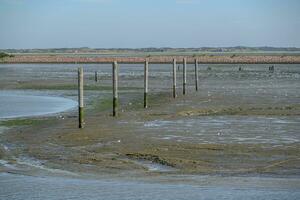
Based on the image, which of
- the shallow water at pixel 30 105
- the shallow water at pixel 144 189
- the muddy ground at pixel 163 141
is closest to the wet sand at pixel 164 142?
the muddy ground at pixel 163 141

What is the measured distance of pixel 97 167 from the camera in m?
15.2

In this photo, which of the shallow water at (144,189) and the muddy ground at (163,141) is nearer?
the shallow water at (144,189)

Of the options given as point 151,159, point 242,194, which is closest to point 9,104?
point 151,159

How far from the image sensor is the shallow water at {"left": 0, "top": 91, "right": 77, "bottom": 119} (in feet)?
98.3

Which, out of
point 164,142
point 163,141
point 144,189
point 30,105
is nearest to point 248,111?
point 163,141

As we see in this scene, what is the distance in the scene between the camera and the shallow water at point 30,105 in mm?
29953

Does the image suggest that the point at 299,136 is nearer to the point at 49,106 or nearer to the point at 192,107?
the point at 192,107

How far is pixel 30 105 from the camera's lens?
34531 mm

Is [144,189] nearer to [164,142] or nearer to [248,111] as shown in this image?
[164,142]

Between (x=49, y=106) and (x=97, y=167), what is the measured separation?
19248 mm

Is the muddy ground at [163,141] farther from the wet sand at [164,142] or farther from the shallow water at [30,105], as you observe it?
the shallow water at [30,105]

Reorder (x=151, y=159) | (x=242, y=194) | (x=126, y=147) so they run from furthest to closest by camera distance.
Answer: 1. (x=126, y=147)
2. (x=151, y=159)
3. (x=242, y=194)

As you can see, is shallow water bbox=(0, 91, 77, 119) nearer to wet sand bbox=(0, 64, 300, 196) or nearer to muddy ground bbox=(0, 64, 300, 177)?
muddy ground bbox=(0, 64, 300, 177)

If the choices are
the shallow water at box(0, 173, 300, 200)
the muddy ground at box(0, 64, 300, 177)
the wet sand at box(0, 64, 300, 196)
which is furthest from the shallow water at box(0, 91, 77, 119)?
the shallow water at box(0, 173, 300, 200)
